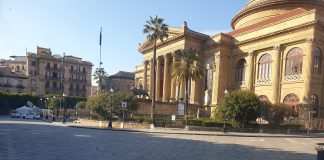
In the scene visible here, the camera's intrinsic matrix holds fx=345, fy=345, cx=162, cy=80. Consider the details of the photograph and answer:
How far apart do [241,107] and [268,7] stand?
97.8ft

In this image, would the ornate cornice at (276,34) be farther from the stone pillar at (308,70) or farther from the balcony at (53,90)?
the balcony at (53,90)

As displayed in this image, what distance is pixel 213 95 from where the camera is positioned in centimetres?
5581

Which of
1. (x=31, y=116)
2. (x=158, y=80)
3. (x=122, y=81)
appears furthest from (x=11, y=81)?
(x=158, y=80)

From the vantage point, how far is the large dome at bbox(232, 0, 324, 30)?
58.1 meters

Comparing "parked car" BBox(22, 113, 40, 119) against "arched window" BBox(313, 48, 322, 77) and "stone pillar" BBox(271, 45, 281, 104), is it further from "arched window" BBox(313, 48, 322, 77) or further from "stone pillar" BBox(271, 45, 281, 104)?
"arched window" BBox(313, 48, 322, 77)

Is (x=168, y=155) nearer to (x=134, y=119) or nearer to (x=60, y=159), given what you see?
(x=60, y=159)

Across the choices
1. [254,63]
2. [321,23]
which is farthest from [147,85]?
[321,23]

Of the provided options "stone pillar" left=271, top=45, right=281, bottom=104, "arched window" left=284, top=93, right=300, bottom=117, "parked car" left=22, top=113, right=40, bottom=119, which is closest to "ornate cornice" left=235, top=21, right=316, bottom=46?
"stone pillar" left=271, top=45, right=281, bottom=104

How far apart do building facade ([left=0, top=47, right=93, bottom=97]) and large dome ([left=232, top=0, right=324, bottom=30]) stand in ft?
186

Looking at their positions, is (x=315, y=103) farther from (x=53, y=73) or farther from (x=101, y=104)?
(x=53, y=73)

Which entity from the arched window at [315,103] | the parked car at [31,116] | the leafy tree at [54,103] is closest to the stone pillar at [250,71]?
the arched window at [315,103]

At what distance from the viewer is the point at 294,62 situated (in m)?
46.2

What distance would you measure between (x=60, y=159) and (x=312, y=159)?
1075 cm

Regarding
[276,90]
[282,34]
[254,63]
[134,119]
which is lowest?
[134,119]
